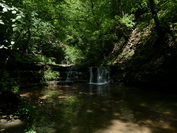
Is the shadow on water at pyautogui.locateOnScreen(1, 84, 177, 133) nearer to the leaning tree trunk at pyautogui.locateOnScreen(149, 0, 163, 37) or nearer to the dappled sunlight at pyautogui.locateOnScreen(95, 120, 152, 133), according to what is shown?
the dappled sunlight at pyautogui.locateOnScreen(95, 120, 152, 133)

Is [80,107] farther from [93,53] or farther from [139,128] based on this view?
[93,53]

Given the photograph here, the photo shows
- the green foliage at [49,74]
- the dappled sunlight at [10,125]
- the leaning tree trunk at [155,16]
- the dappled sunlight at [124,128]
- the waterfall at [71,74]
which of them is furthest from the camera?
the waterfall at [71,74]

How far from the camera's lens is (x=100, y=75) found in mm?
12016

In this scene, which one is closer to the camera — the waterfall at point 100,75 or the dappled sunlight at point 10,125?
the dappled sunlight at point 10,125

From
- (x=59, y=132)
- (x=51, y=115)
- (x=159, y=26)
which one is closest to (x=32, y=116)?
(x=51, y=115)

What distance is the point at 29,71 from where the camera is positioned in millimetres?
10195

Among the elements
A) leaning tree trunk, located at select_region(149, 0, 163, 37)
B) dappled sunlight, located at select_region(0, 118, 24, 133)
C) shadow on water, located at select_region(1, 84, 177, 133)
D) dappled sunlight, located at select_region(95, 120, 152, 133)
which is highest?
leaning tree trunk, located at select_region(149, 0, 163, 37)

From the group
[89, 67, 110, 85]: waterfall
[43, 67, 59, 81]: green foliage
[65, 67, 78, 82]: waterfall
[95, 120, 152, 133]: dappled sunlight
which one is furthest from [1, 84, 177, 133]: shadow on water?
[65, 67, 78, 82]: waterfall

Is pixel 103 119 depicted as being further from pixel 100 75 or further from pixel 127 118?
pixel 100 75

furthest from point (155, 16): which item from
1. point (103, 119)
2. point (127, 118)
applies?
point (103, 119)

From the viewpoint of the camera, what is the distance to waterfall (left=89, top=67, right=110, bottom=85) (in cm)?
1174

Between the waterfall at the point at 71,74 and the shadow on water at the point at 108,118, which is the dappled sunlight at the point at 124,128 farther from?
the waterfall at the point at 71,74

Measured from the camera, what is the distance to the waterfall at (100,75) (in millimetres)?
11742

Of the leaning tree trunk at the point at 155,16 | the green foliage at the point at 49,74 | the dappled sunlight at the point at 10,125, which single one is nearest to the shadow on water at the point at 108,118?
the dappled sunlight at the point at 10,125
